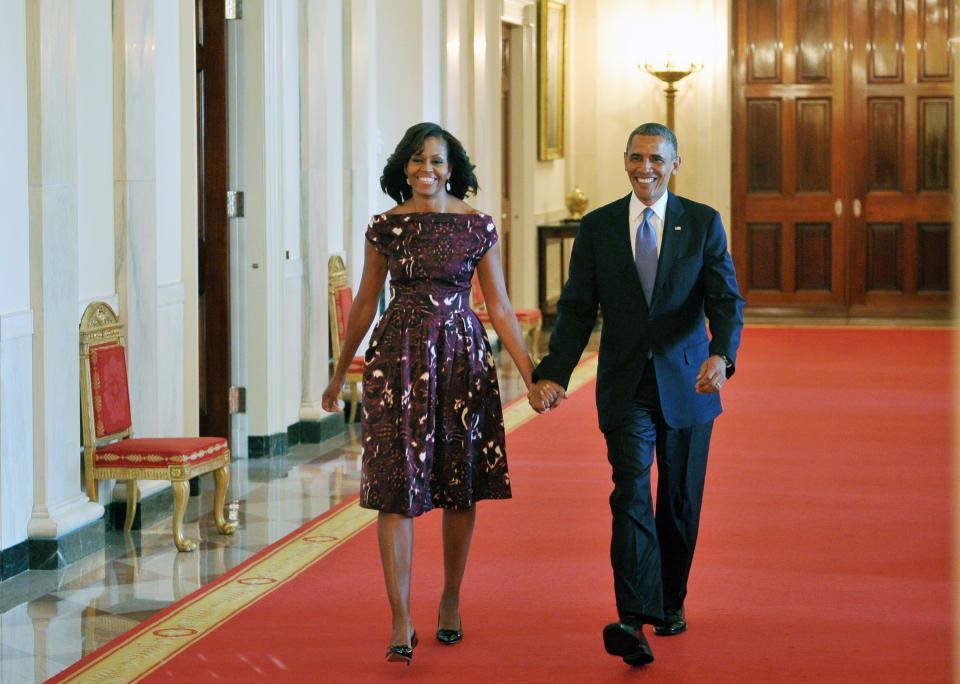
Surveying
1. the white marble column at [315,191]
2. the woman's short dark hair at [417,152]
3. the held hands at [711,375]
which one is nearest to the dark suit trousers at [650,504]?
the held hands at [711,375]

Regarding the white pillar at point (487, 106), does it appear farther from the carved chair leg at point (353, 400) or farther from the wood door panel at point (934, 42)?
the wood door panel at point (934, 42)

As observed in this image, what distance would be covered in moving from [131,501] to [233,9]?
3148mm

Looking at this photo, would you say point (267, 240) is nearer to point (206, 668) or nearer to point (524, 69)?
point (206, 668)

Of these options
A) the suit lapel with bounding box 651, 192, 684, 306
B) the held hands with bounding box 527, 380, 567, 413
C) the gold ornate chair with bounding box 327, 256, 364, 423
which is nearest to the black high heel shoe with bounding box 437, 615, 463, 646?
the held hands with bounding box 527, 380, 567, 413

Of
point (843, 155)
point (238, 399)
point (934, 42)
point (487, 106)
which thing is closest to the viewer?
point (238, 399)

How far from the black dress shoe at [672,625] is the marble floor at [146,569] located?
71.5 inches

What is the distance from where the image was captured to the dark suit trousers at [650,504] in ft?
14.0

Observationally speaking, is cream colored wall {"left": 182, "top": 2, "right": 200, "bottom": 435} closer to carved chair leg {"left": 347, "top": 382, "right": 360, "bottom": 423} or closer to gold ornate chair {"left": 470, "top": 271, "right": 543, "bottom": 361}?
carved chair leg {"left": 347, "top": 382, "right": 360, "bottom": 423}

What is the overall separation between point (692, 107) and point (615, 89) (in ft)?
3.02

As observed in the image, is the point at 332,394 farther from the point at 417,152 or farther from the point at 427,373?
the point at 417,152

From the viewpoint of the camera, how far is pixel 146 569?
18.8ft

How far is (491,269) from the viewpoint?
14.9 feet

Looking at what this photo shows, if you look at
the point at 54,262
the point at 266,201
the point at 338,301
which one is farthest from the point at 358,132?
the point at 54,262

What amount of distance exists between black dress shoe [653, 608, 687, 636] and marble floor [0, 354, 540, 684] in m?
1.82
